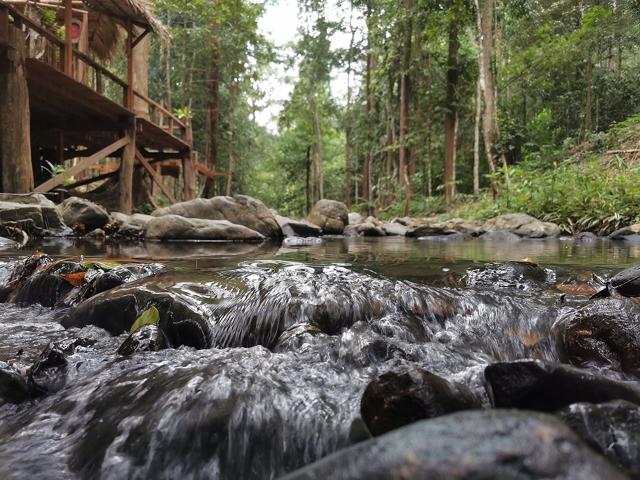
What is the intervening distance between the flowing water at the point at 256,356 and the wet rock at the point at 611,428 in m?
0.39

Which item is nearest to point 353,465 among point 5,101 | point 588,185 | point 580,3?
point 5,101

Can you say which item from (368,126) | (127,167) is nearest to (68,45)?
(127,167)

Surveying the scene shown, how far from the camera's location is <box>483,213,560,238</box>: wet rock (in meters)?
9.49

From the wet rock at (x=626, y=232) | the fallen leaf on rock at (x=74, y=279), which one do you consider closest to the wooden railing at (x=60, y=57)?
the fallen leaf on rock at (x=74, y=279)

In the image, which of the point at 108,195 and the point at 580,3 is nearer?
the point at 108,195

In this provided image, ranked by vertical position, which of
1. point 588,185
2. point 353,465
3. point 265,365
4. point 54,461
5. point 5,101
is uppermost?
point 5,101

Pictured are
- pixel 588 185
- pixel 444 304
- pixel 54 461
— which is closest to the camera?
pixel 54 461

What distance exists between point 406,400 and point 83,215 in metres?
8.35

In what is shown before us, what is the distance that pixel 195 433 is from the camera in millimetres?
1486

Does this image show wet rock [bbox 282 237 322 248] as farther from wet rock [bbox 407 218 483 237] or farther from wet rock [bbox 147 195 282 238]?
wet rock [bbox 407 218 483 237]

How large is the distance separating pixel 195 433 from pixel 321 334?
3.58 ft

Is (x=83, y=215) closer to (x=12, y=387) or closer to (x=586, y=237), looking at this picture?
(x=12, y=387)

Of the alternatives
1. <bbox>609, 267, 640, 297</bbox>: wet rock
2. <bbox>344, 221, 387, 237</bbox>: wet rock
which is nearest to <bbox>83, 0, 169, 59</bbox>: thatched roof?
<bbox>344, 221, 387, 237</bbox>: wet rock

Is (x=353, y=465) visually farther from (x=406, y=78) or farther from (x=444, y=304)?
(x=406, y=78)
